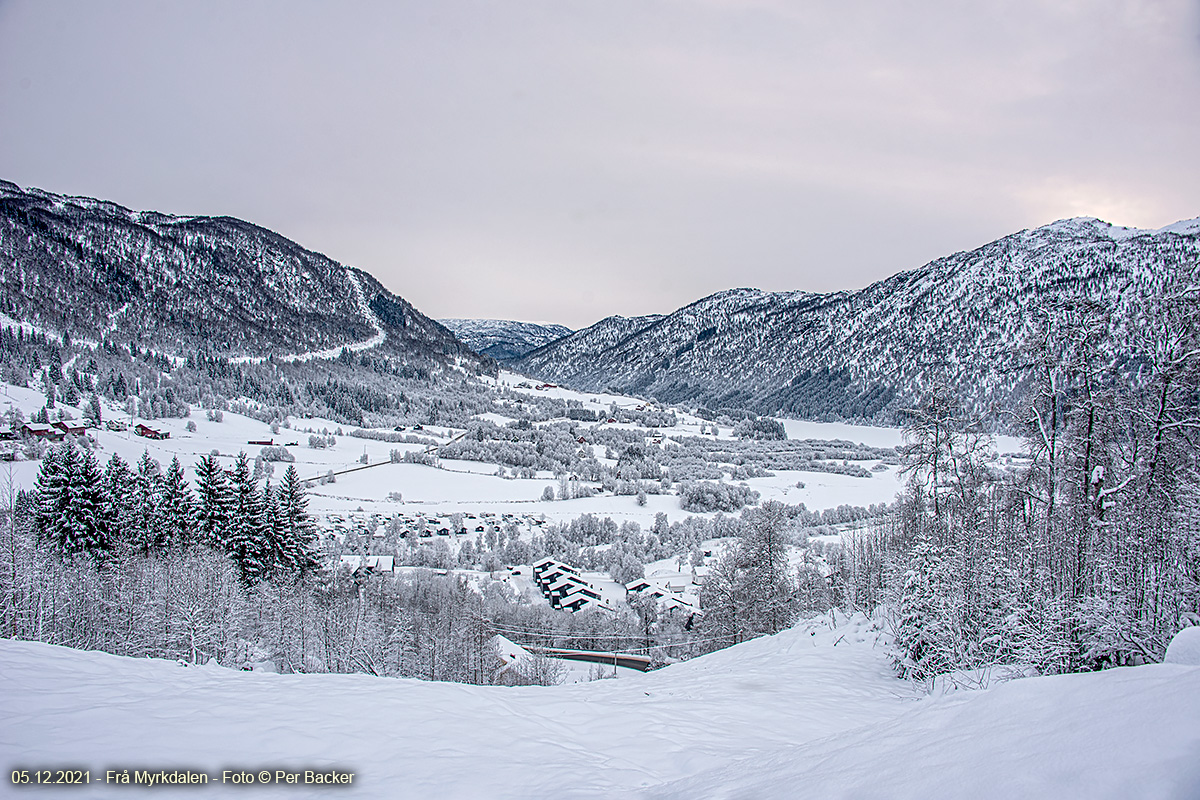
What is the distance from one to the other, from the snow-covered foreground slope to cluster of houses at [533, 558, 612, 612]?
83.0ft

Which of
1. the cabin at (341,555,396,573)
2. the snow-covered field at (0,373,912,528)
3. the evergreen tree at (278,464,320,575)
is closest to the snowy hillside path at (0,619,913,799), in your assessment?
the evergreen tree at (278,464,320,575)

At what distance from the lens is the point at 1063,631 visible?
643 centimetres

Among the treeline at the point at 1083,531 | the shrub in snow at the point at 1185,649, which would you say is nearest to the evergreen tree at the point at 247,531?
the treeline at the point at 1083,531

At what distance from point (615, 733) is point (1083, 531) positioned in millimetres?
7113

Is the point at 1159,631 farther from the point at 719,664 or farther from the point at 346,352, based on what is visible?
the point at 346,352

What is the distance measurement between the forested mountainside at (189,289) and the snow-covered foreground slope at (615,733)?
119 meters

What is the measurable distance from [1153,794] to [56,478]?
92.2ft

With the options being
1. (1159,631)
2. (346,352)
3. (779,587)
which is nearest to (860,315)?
(346,352)

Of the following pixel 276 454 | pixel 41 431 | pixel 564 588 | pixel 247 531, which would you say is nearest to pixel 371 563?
pixel 564 588

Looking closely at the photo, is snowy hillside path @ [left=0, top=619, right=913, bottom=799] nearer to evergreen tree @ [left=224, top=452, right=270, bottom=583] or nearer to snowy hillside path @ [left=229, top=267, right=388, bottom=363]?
evergreen tree @ [left=224, top=452, right=270, bottom=583]

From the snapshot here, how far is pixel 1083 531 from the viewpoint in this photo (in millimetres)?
7625

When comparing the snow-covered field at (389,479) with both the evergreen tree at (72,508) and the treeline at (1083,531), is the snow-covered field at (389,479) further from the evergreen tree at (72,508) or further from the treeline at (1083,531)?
the treeline at (1083,531)

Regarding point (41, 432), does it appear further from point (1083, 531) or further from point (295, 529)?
point (1083, 531)

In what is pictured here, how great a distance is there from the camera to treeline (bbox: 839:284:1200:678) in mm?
6297
